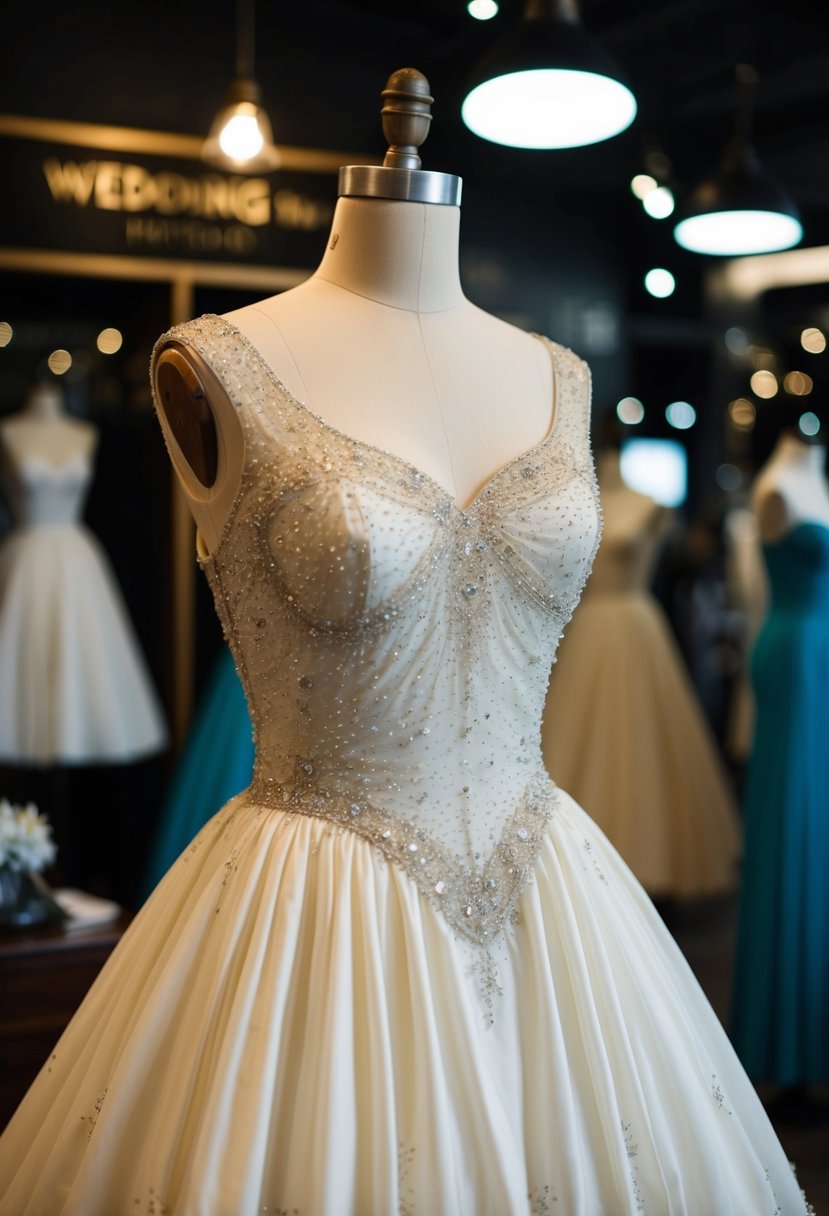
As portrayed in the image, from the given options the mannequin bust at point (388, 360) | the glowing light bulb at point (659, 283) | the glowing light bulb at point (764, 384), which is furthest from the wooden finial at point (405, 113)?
the glowing light bulb at point (764, 384)

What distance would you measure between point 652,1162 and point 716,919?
3707mm

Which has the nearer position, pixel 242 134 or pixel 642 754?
pixel 242 134

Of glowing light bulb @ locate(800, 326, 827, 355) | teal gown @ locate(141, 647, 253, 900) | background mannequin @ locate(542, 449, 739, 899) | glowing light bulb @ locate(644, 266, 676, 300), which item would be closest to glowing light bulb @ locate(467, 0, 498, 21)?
glowing light bulb @ locate(800, 326, 827, 355)

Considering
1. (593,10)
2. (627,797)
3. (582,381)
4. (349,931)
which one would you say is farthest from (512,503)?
(593,10)

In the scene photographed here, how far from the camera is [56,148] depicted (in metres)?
A: 4.36

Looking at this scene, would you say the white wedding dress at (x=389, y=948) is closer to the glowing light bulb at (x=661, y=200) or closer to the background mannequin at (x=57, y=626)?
the background mannequin at (x=57, y=626)

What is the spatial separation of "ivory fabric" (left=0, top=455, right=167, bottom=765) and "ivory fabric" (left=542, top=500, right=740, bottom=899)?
1.48 meters

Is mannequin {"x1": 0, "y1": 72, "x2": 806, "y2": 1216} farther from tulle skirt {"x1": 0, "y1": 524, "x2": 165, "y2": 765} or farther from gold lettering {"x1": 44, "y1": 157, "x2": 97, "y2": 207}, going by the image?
gold lettering {"x1": 44, "y1": 157, "x2": 97, "y2": 207}

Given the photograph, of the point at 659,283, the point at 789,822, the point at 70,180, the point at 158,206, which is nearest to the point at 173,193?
the point at 158,206

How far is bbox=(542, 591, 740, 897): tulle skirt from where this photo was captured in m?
4.57

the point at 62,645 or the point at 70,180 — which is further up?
the point at 70,180

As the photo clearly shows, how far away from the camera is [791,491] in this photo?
134 inches

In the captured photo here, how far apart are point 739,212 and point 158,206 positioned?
80.6 inches

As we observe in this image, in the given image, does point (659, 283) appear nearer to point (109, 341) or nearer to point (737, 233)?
point (737, 233)
